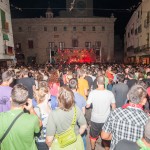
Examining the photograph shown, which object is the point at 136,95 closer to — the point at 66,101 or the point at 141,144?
the point at 66,101

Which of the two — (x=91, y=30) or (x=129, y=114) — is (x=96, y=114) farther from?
(x=91, y=30)

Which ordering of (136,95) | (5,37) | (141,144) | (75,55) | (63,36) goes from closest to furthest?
(141,144)
(136,95)
(5,37)
(75,55)
(63,36)

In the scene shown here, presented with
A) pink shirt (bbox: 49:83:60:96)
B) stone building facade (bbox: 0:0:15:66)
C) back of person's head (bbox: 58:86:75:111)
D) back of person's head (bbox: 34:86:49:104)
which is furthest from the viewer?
stone building facade (bbox: 0:0:15:66)

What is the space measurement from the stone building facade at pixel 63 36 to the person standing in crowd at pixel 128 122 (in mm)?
45590

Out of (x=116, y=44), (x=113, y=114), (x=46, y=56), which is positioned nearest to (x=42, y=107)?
(x=113, y=114)

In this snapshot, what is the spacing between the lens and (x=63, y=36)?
49.1 meters

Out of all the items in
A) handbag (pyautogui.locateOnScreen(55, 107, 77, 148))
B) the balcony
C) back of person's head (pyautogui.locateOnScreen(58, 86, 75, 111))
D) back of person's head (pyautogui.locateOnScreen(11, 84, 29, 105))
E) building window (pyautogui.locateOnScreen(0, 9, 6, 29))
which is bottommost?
handbag (pyautogui.locateOnScreen(55, 107, 77, 148))

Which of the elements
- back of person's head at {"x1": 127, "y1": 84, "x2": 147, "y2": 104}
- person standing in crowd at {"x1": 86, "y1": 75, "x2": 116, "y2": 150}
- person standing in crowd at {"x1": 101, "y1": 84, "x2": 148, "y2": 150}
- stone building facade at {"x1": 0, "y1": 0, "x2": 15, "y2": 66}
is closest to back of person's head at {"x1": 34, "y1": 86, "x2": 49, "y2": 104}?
person standing in crowd at {"x1": 86, "y1": 75, "x2": 116, "y2": 150}

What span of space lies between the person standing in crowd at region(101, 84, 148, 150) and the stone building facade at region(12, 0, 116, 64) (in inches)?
1795

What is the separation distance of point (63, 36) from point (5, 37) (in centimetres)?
2324

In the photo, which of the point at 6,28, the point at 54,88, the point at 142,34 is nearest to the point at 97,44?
the point at 142,34

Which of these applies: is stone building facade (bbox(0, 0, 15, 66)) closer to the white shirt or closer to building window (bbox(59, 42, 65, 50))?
building window (bbox(59, 42, 65, 50))

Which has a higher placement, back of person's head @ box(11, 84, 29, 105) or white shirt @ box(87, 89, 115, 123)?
back of person's head @ box(11, 84, 29, 105)

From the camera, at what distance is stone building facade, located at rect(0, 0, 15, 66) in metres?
26.1
